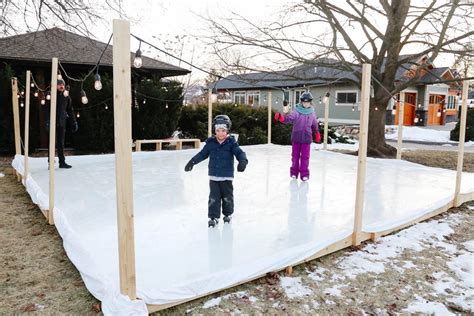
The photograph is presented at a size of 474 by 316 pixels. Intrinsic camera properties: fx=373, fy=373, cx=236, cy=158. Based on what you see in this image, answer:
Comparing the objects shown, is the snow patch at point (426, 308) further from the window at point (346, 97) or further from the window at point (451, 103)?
the window at point (451, 103)

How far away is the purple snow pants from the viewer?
582 cm

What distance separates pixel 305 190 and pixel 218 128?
219cm

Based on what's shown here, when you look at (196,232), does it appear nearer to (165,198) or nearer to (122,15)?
(165,198)

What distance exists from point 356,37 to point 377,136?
274 centimetres

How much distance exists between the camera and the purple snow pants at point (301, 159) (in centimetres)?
582

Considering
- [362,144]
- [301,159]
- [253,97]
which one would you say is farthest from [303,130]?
[253,97]

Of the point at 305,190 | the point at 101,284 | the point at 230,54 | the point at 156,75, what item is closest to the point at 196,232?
the point at 101,284

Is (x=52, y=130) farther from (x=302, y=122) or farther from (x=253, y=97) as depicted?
(x=253, y=97)

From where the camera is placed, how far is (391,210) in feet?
14.3

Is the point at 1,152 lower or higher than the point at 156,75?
lower

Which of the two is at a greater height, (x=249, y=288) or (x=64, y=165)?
(x=64, y=165)

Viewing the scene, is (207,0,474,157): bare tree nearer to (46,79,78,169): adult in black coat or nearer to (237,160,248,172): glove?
(46,79,78,169): adult in black coat

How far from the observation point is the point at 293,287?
9.00 feet

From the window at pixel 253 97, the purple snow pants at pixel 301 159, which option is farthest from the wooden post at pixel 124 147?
the window at pixel 253 97
